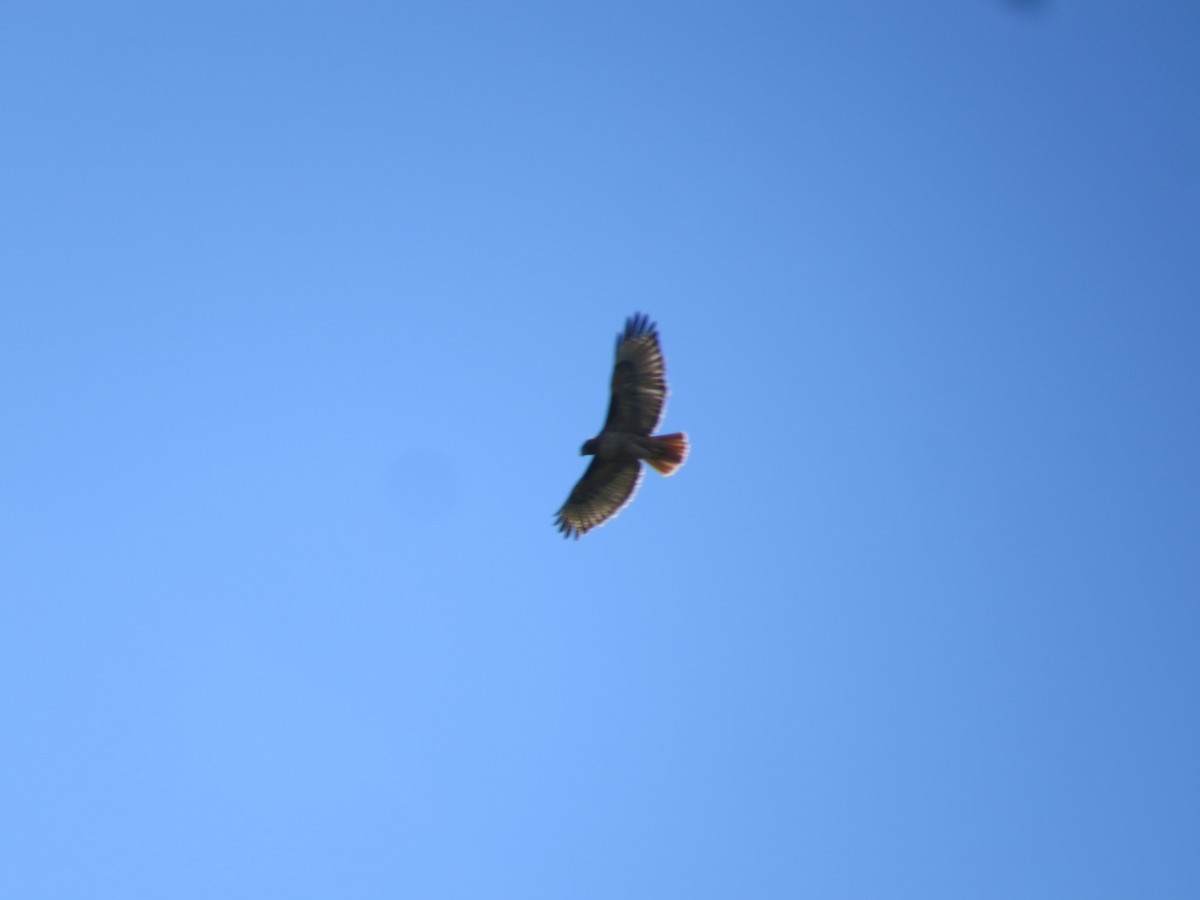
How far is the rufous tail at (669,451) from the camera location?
21.7m

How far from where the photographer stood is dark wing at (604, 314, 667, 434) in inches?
860

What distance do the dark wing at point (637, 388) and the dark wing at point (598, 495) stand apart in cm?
64

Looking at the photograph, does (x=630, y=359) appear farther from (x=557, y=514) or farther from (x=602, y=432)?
(x=557, y=514)

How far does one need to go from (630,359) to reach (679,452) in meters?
1.57

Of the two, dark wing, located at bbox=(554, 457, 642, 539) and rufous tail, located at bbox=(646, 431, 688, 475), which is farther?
dark wing, located at bbox=(554, 457, 642, 539)

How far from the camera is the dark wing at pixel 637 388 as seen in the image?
21.9 meters

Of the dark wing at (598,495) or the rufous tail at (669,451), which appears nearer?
the rufous tail at (669,451)

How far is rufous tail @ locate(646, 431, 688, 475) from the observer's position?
854 inches

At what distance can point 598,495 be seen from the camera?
2295cm

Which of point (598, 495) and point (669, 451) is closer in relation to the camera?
point (669, 451)

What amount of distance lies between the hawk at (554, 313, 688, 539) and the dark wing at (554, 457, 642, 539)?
0.02 meters

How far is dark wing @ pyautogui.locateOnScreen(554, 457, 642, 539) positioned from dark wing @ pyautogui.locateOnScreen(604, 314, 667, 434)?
64 centimetres

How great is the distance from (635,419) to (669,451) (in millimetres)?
714

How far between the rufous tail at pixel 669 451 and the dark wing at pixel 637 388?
30 cm
